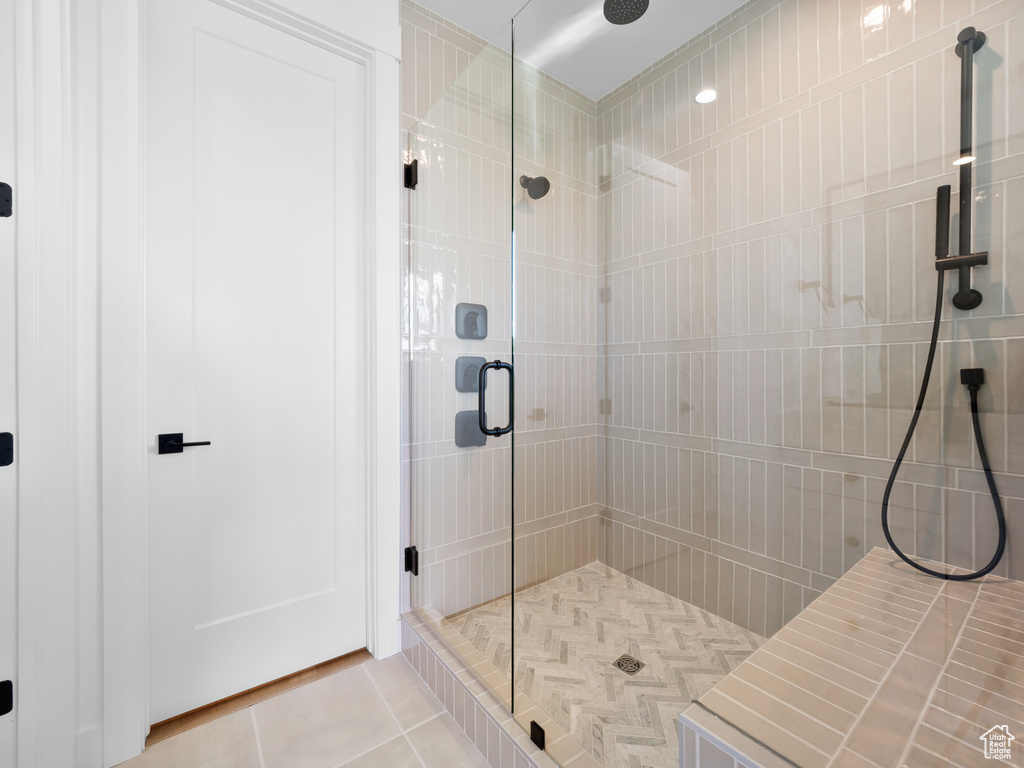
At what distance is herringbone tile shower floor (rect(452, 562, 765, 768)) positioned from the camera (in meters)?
1.14

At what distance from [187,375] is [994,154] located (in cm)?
204

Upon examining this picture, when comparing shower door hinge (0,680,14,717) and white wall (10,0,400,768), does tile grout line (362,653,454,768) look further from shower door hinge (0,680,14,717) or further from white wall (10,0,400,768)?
shower door hinge (0,680,14,717)

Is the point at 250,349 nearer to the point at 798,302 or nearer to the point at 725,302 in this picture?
the point at 725,302

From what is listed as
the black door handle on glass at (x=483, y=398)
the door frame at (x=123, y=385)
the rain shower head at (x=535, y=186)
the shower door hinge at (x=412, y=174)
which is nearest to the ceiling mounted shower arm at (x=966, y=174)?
the rain shower head at (x=535, y=186)

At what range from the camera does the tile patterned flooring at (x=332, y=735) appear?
123 cm

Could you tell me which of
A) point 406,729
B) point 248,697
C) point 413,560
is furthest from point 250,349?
point 406,729

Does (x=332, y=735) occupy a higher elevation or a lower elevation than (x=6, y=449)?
lower

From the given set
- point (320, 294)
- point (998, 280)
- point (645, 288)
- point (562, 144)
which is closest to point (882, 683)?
point (998, 280)

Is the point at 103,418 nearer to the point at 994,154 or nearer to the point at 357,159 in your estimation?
the point at 357,159

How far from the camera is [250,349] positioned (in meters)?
1.48

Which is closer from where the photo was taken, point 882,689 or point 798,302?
point 882,689

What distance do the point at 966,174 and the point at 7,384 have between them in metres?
2.18

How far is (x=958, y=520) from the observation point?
943 millimetres

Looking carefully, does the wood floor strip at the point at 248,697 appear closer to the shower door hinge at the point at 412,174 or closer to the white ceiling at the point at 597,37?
the shower door hinge at the point at 412,174
